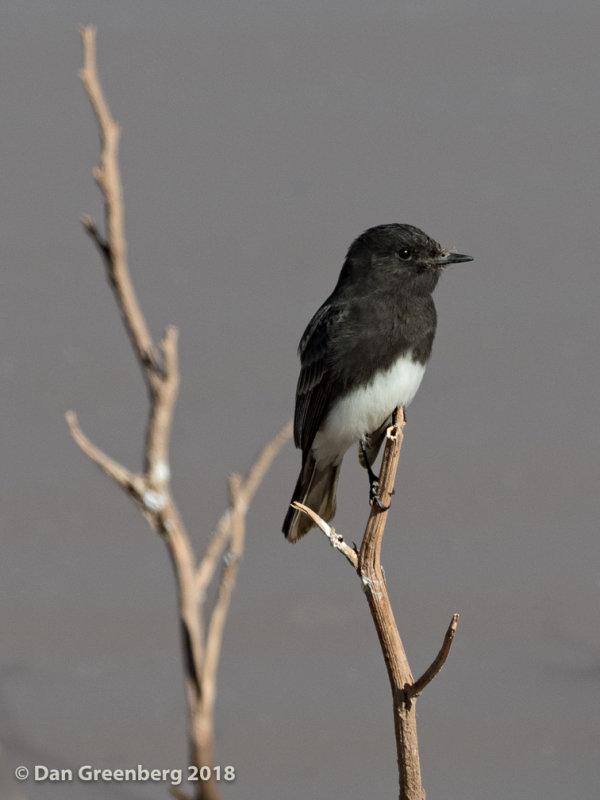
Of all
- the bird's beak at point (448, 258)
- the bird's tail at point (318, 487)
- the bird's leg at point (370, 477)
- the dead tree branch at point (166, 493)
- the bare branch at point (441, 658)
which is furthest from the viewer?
the bird's tail at point (318, 487)

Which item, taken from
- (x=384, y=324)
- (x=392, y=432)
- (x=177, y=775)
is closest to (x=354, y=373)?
(x=384, y=324)

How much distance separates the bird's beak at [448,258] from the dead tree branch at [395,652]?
3.18 ft

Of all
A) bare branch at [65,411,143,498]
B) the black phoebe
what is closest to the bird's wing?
the black phoebe

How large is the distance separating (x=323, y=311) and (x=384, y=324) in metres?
0.26

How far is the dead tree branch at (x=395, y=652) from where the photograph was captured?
6.00 ft

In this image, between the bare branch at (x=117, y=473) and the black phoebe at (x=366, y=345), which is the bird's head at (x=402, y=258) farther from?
the bare branch at (x=117, y=473)

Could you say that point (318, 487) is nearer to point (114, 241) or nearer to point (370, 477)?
point (370, 477)

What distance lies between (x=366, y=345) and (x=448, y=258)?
0.36 meters

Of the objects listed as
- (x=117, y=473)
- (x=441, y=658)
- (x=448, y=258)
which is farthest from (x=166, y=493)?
(x=448, y=258)

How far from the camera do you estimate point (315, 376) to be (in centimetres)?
338

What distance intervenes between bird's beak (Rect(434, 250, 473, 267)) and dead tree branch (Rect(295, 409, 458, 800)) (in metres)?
0.97

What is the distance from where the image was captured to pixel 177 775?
1.54m

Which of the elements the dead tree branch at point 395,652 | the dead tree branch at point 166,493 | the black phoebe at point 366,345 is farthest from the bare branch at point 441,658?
the black phoebe at point 366,345

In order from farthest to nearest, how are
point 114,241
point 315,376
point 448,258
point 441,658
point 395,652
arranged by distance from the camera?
point 315,376, point 448,258, point 395,652, point 441,658, point 114,241
